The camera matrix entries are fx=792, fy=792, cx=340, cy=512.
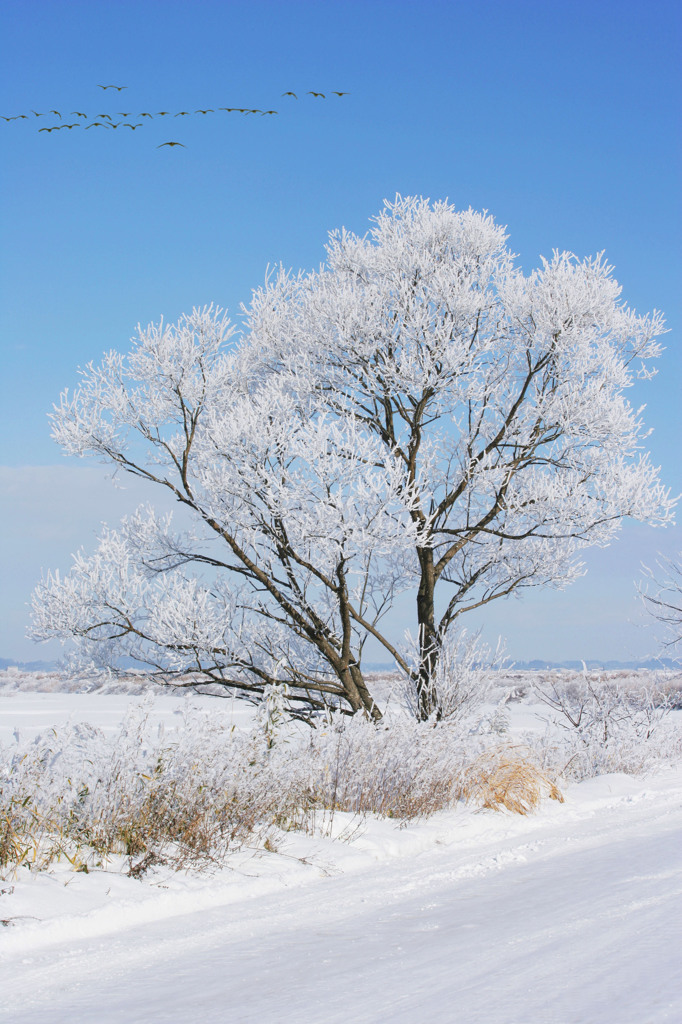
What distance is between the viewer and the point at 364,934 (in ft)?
9.96

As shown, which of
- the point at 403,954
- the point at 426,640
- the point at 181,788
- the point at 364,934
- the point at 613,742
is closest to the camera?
the point at 403,954

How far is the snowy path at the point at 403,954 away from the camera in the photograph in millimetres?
1996

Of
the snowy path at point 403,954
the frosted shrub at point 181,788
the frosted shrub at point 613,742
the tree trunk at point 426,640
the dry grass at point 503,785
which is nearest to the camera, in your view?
the snowy path at point 403,954

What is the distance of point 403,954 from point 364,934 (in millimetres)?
451

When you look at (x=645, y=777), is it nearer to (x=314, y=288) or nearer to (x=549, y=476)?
(x=549, y=476)

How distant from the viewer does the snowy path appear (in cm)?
200

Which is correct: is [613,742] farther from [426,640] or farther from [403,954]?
[403,954]

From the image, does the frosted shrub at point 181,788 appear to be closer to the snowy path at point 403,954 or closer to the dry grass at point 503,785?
the snowy path at point 403,954

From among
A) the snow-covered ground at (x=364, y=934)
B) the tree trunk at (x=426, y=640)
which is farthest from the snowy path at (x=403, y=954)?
the tree trunk at (x=426, y=640)

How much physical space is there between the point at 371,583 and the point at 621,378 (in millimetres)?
3942

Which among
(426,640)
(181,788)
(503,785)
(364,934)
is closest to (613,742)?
(426,640)

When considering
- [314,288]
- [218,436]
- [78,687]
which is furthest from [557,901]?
[78,687]

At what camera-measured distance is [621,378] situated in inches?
372

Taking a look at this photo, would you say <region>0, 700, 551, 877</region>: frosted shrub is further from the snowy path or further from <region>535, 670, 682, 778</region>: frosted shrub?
<region>535, 670, 682, 778</region>: frosted shrub
